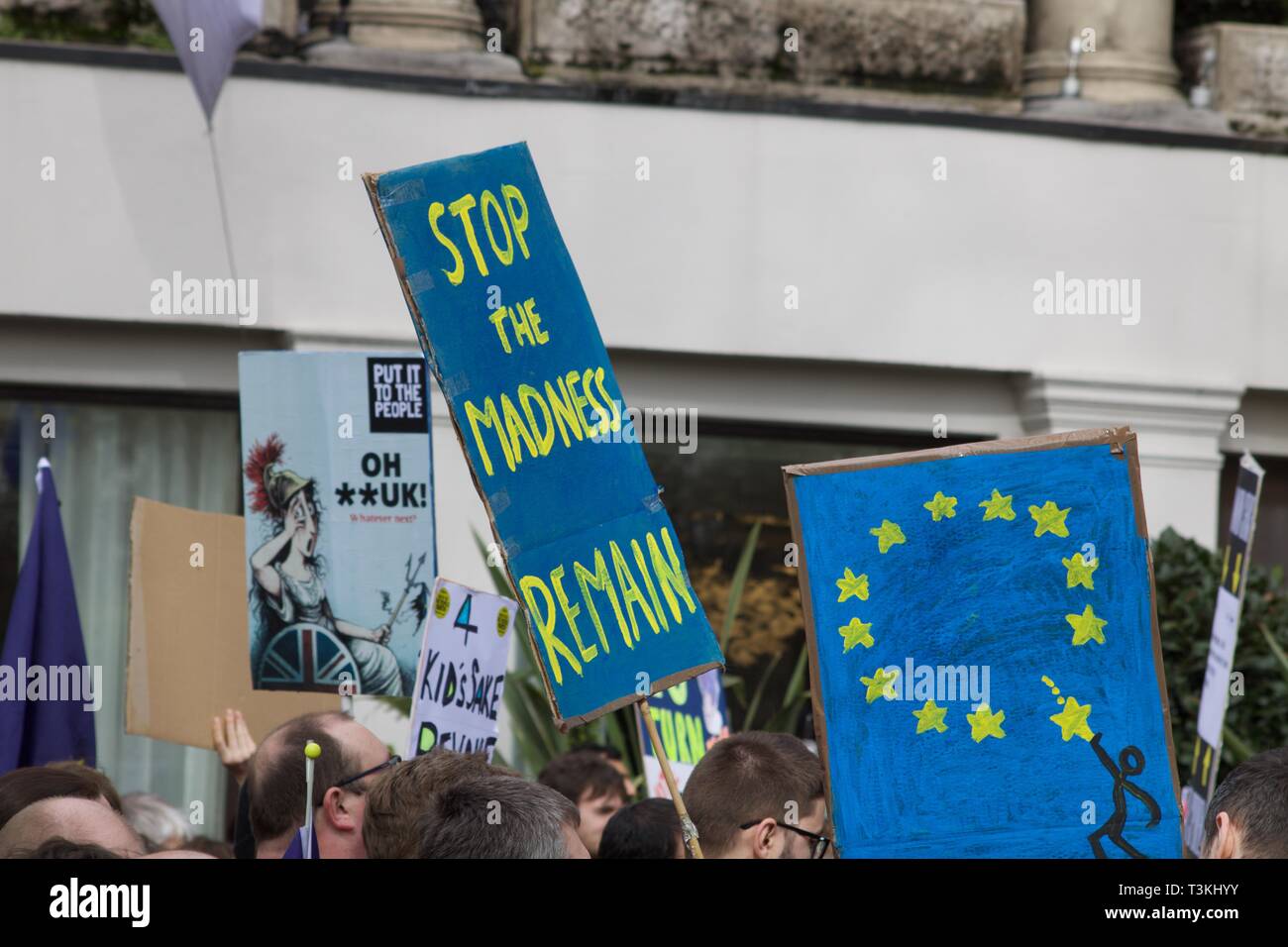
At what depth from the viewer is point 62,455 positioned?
934cm

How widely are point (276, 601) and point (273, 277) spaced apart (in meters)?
3.82

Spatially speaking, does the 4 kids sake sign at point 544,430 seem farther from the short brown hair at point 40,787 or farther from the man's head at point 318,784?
the short brown hair at point 40,787

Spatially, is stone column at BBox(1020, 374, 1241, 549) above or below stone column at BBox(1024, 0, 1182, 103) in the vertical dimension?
below

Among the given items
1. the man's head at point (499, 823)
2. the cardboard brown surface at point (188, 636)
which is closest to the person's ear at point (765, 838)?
the man's head at point (499, 823)

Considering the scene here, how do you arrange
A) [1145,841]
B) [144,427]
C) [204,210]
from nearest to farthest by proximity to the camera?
[1145,841]
[204,210]
[144,427]

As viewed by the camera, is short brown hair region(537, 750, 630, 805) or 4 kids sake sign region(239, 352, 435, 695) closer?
4 kids sake sign region(239, 352, 435, 695)

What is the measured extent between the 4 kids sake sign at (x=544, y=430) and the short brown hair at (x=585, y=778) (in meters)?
1.92

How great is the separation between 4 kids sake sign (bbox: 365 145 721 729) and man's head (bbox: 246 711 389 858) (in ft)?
1.53

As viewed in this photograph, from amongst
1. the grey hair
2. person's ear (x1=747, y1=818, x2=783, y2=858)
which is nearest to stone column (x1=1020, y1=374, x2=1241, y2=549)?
the grey hair

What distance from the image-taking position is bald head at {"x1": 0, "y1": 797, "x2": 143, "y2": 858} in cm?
345

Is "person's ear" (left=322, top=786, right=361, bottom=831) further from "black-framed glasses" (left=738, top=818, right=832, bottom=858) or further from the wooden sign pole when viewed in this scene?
"black-framed glasses" (left=738, top=818, right=832, bottom=858)

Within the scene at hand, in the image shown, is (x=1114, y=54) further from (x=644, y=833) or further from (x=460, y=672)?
(x=644, y=833)
